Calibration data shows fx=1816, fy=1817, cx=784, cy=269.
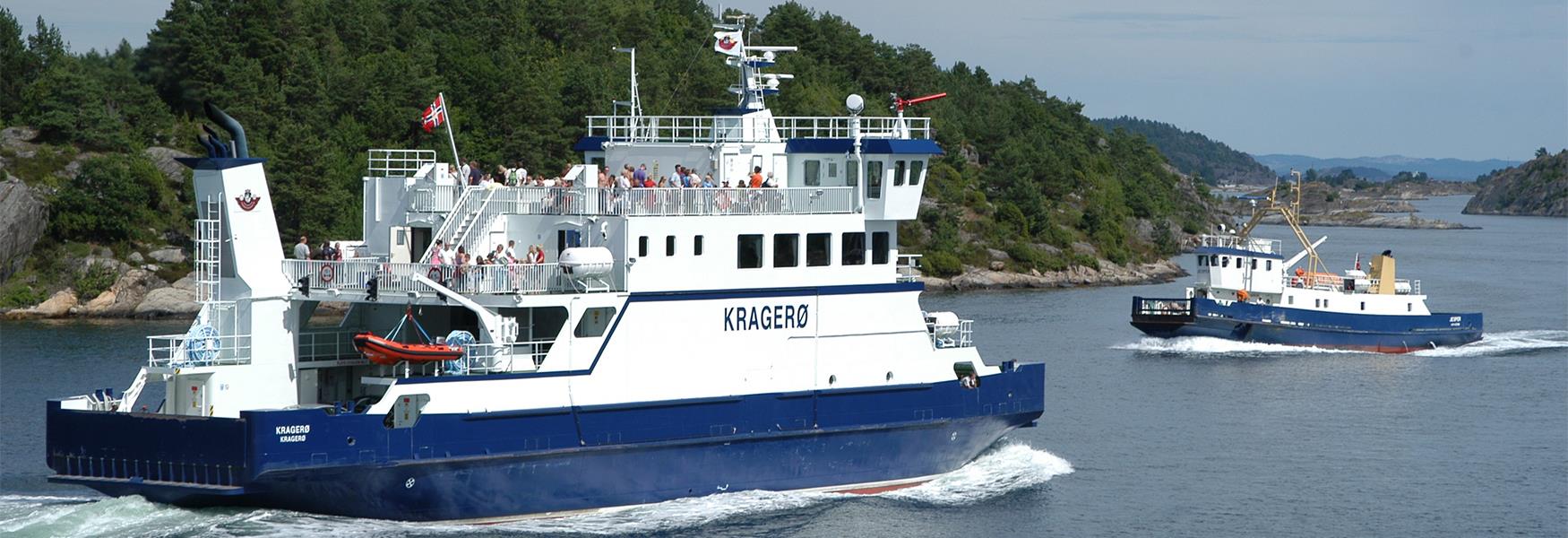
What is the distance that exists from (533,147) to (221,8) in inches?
503

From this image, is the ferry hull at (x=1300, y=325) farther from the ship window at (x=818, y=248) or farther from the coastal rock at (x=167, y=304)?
the coastal rock at (x=167, y=304)

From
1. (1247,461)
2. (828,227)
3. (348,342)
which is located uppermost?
(828,227)

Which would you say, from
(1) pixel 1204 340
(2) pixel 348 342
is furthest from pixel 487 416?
(1) pixel 1204 340

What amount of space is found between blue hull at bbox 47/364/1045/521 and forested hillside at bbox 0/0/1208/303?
29.7 meters

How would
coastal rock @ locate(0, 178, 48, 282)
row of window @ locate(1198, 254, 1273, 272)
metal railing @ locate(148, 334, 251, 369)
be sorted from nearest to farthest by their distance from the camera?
metal railing @ locate(148, 334, 251, 369) < row of window @ locate(1198, 254, 1273, 272) < coastal rock @ locate(0, 178, 48, 282)

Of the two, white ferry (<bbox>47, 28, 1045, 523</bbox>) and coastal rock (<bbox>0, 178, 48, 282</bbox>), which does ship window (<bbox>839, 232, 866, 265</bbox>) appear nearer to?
white ferry (<bbox>47, 28, 1045, 523</bbox>)

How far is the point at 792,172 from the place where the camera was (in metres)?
25.8

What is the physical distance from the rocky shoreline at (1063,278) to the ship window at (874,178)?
3965 centimetres

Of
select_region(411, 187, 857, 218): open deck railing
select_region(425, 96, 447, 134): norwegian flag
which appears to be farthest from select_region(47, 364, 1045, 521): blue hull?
select_region(425, 96, 447, 134): norwegian flag

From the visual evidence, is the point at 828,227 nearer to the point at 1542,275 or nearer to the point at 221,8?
the point at 221,8

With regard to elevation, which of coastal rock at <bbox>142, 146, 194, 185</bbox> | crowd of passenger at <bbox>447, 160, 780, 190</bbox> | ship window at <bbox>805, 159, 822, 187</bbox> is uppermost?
coastal rock at <bbox>142, 146, 194, 185</bbox>

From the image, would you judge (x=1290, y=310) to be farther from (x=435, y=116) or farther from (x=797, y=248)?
(x=435, y=116)

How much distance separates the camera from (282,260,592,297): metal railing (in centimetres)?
2220

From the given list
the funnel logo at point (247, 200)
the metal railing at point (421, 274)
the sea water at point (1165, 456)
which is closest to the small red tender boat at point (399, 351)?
the metal railing at point (421, 274)
